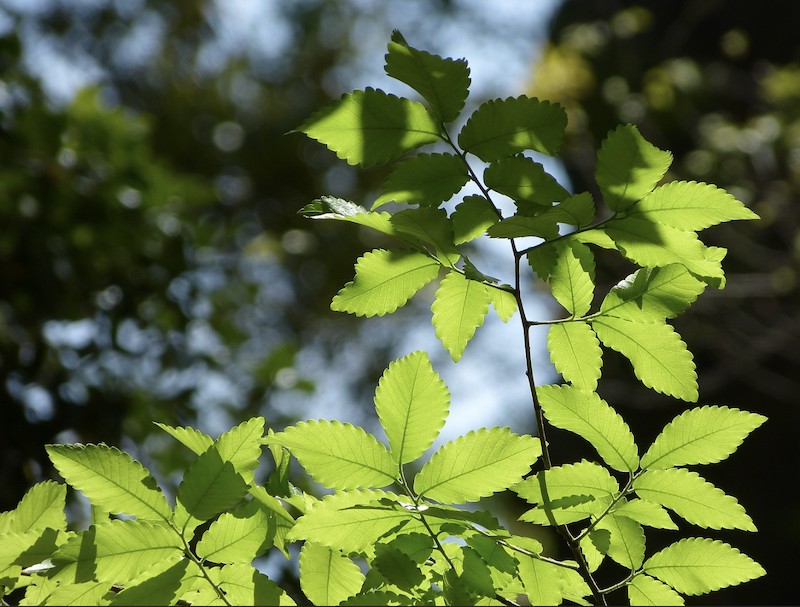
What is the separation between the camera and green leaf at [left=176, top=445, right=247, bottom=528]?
0.53 metres

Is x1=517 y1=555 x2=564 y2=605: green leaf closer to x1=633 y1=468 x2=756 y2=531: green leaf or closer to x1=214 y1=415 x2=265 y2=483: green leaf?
x1=633 y1=468 x2=756 y2=531: green leaf

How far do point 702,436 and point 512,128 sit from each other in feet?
0.93

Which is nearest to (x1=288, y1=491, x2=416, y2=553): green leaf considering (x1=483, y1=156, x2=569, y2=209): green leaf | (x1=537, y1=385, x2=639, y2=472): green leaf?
(x1=537, y1=385, x2=639, y2=472): green leaf

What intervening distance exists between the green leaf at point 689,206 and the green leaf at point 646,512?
0.21m

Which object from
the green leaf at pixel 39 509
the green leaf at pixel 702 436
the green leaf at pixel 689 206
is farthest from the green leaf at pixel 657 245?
the green leaf at pixel 39 509

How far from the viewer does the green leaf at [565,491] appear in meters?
0.56

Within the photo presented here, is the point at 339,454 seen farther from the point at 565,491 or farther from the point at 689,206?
the point at 689,206

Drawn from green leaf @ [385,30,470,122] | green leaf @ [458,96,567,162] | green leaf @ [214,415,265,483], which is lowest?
green leaf @ [214,415,265,483]

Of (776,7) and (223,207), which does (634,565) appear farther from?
(776,7)

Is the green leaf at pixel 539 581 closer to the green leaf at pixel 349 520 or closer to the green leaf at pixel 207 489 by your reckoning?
the green leaf at pixel 349 520

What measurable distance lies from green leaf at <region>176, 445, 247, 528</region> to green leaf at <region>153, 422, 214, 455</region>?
0.08 ft

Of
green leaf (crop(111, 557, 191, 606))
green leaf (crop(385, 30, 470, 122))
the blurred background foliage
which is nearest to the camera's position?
green leaf (crop(111, 557, 191, 606))

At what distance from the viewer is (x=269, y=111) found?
645cm

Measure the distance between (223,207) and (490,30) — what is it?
3.01m
